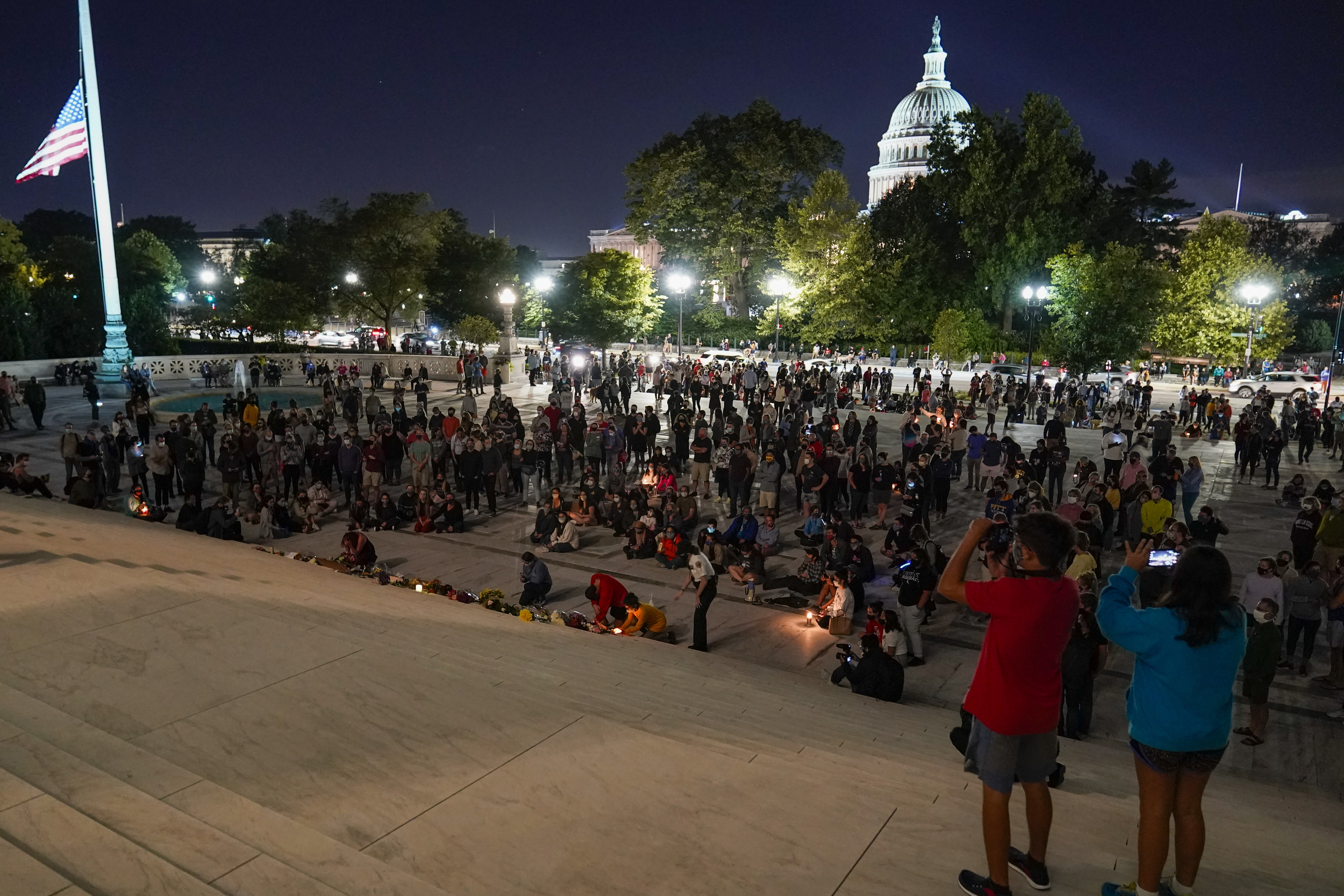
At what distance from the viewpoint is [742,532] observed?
12805 millimetres

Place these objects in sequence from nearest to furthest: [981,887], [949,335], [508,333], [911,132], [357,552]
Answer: [981,887]
[357,552]
[508,333]
[949,335]
[911,132]

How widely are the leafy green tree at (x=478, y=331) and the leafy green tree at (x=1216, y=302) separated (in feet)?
107

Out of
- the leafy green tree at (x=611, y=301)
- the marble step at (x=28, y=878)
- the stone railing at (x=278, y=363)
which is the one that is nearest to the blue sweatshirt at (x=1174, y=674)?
the marble step at (x=28, y=878)

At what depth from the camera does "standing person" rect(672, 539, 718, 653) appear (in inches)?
373

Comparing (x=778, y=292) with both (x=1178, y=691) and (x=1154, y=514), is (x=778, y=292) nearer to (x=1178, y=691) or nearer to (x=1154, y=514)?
(x=1154, y=514)

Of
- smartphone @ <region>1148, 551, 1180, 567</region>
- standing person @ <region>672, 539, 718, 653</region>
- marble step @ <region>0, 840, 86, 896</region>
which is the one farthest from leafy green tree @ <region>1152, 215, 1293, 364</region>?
marble step @ <region>0, 840, 86, 896</region>

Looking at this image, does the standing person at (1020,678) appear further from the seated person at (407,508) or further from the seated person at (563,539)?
the seated person at (407,508)

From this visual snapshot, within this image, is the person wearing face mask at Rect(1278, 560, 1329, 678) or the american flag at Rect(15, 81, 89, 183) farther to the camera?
the american flag at Rect(15, 81, 89, 183)

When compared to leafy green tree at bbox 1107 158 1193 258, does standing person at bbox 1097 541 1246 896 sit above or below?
below

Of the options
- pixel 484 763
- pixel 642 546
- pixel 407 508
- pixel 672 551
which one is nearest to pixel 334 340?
pixel 407 508

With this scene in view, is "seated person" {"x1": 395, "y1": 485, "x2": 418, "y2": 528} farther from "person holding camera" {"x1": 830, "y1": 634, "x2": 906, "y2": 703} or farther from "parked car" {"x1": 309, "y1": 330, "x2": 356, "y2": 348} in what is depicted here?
"parked car" {"x1": 309, "y1": 330, "x2": 356, "y2": 348}

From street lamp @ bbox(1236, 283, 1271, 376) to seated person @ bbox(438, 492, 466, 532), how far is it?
129 feet

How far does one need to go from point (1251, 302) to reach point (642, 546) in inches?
1532

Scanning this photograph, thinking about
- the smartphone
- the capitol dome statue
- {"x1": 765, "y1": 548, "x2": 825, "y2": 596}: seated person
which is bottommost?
{"x1": 765, "y1": 548, "x2": 825, "y2": 596}: seated person
